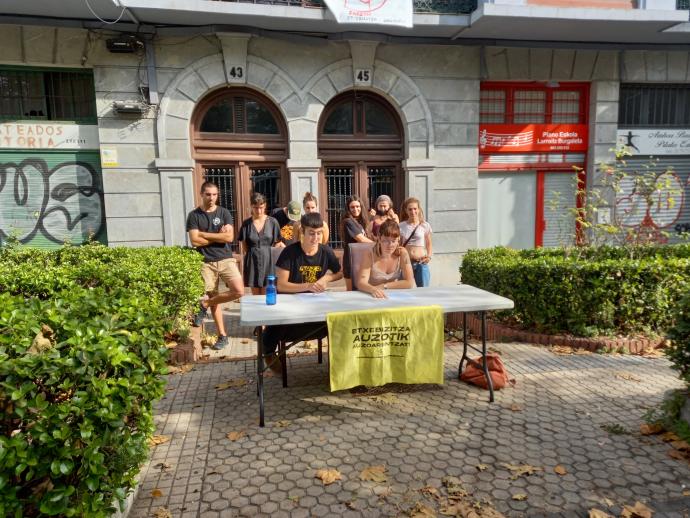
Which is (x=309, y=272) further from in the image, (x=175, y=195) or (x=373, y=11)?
(x=373, y=11)

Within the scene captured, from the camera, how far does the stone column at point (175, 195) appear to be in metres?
9.75

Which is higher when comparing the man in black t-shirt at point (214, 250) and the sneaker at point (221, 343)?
the man in black t-shirt at point (214, 250)

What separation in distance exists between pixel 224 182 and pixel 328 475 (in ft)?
27.0

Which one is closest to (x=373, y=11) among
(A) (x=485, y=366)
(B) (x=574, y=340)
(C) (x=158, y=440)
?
(B) (x=574, y=340)

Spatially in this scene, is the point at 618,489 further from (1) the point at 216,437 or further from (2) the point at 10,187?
(2) the point at 10,187

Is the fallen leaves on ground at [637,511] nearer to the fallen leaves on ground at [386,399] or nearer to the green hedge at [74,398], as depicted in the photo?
the fallen leaves on ground at [386,399]

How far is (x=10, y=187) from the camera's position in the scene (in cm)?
966

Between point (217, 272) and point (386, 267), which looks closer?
point (386, 267)

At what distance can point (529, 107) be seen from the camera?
38.2 ft

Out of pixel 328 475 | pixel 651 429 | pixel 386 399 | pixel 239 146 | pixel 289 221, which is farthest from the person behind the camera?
pixel 239 146

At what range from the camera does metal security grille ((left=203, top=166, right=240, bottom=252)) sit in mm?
10289

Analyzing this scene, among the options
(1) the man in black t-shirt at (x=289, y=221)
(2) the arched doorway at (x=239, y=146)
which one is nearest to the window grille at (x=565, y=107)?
(2) the arched doorway at (x=239, y=146)

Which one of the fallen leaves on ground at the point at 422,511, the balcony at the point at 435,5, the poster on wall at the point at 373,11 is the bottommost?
the fallen leaves on ground at the point at 422,511

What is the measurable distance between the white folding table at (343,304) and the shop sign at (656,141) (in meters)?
9.81
